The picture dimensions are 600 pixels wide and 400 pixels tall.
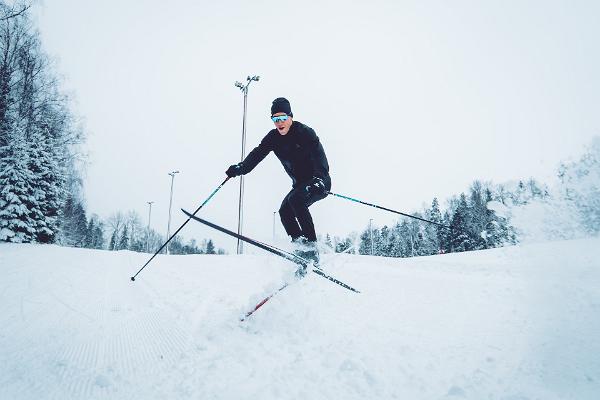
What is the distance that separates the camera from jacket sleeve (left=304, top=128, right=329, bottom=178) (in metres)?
3.75

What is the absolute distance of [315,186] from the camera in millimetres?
3605

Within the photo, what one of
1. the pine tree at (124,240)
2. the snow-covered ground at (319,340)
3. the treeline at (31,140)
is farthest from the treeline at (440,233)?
the pine tree at (124,240)

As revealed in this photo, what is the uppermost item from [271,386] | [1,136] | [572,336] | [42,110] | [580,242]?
[42,110]

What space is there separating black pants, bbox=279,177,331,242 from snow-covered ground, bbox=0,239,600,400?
1.95ft

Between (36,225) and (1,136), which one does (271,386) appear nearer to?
(1,136)

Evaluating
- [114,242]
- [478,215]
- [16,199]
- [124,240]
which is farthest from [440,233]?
[114,242]

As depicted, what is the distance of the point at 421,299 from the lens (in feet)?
12.2

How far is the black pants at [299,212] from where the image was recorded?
3.58 m

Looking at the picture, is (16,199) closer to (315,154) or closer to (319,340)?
(315,154)

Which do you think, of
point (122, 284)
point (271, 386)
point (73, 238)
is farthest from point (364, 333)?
point (73, 238)

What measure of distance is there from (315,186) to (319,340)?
171 centimetres

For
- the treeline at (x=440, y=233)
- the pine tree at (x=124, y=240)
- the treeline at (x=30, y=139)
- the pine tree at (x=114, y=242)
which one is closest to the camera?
the treeline at (x=30, y=139)

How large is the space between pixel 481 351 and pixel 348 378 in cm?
104

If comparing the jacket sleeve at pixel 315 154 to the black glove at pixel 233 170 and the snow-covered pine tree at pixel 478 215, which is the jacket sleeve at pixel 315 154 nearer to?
the black glove at pixel 233 170
